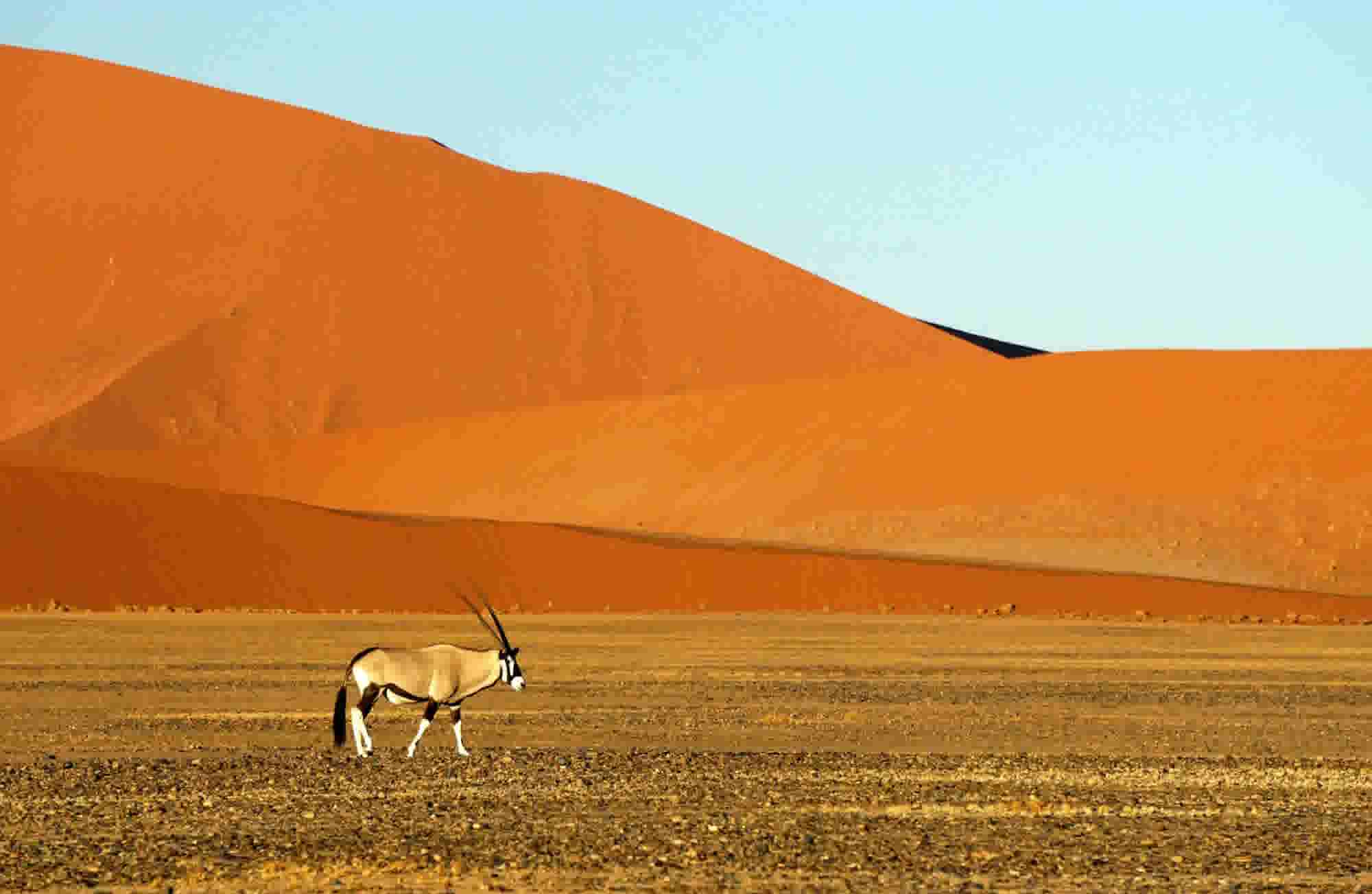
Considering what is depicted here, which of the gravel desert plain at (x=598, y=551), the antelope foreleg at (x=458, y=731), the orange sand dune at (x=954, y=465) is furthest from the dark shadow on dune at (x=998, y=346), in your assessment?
the antelope foreleg at (x=458, y=731)

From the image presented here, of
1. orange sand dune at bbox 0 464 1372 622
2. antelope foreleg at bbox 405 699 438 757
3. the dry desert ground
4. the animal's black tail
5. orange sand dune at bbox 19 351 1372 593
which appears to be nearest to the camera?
the dry desert ground

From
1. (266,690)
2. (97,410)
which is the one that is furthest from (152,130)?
(266,690)

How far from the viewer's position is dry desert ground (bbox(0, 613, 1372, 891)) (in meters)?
12.4

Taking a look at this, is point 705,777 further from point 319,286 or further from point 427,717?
point 319,286

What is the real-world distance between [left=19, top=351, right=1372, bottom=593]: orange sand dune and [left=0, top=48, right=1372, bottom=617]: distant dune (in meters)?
0.14

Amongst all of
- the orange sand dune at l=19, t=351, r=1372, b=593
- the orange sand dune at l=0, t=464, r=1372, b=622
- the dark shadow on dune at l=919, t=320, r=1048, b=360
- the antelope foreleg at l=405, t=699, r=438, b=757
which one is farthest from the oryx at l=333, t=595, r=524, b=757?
the dark shadow on dune at l=919, t=320, r=1048, b=360

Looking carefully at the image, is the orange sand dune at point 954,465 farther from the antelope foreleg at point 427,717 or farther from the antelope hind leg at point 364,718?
the antelope hind leg at point 364,718

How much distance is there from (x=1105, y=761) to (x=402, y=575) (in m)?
36.5

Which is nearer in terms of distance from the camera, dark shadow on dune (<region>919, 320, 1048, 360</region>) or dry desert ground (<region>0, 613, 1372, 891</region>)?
dry desert ground (<region>0, 613, 1372, 891</region>)

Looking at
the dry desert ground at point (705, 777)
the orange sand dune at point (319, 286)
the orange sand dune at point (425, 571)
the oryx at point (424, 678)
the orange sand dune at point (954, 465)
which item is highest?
the orange sand dune at point (319, 286)

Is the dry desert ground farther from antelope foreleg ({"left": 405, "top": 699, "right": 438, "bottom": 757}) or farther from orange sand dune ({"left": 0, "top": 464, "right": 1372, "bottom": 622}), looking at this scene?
orange sand dune ({"left": 0, "top": 464, "right": 1372, "bottom": 622})

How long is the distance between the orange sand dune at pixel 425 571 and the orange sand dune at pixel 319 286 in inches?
988

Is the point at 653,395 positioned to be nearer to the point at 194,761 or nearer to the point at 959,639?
the point at 959,639

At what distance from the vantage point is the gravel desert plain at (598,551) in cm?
1424
